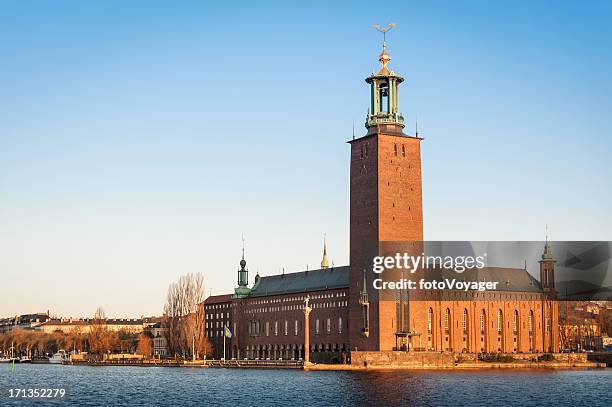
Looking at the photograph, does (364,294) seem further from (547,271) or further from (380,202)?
(547,271)

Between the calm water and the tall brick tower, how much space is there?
1057cm

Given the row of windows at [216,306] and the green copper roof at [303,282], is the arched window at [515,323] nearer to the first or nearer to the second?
the green copper roof at [303,282]

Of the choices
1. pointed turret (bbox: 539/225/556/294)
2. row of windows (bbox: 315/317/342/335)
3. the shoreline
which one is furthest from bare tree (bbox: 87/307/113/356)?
pointed turret (bbox: 539/225/556/294)

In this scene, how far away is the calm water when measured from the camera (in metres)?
54.2

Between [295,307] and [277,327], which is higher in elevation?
[295,307]

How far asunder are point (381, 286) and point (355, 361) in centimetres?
724

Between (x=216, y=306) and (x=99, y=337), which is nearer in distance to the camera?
(x=99, y=337)

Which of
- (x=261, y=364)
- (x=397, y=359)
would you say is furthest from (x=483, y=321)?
(x=261, y=364)

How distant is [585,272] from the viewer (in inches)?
3777

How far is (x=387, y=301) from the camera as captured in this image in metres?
92.2

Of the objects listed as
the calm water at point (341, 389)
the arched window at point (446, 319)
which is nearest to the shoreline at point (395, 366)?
the calm water at point (341, 389)

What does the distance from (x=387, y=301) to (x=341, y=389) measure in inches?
1218

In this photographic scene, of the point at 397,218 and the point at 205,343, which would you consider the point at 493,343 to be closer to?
the point at 397,218

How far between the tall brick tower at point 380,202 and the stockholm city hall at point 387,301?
8 centimetres
